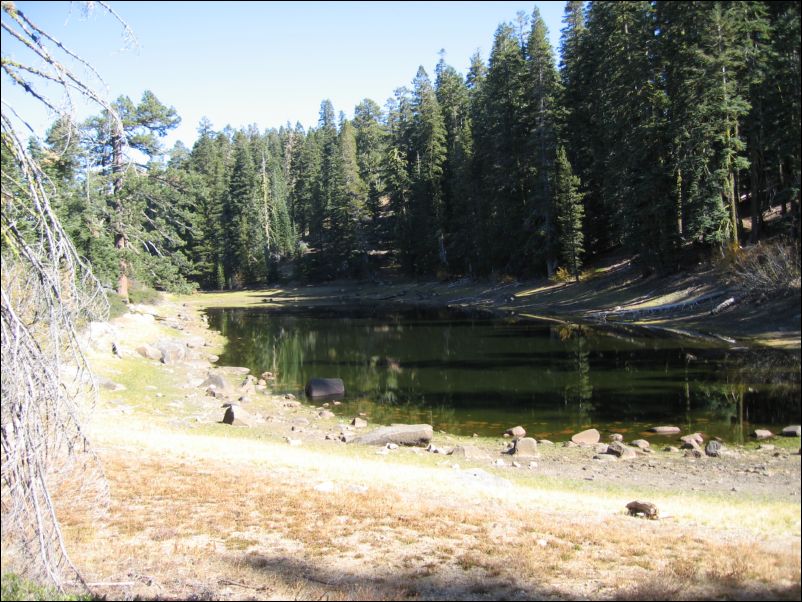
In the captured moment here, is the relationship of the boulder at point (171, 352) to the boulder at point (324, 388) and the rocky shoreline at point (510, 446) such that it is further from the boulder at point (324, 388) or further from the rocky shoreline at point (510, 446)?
the boulder at point (324, 388)

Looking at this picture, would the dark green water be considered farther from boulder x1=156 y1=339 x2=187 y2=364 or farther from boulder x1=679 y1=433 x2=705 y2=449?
boulder x1=156 y1=339 x2=187 y2=364

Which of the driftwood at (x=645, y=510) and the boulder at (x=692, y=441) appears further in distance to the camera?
the boulder at (x=692, y=441)

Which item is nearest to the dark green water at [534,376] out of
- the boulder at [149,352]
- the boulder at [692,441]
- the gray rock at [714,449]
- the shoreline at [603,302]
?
the shoreline at [603,302]

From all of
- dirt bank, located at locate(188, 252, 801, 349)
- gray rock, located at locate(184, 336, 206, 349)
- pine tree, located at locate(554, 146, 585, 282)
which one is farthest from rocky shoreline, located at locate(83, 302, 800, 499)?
pine tree, located at locate(554, 146, 585, 282)

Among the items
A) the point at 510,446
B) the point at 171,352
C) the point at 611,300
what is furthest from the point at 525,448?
the point at 611,300

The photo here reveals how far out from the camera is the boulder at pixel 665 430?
16.7m

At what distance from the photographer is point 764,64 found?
334 inches

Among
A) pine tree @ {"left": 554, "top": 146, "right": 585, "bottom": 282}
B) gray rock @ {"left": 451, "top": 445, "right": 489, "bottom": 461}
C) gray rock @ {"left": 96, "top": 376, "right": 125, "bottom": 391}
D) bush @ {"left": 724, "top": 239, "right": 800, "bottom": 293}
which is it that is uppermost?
pine tree @ {"left": 554, "top": 146, "right": 585, "bottom": 282}

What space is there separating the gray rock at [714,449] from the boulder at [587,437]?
2.80 metres

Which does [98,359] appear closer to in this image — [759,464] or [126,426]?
[126,426]

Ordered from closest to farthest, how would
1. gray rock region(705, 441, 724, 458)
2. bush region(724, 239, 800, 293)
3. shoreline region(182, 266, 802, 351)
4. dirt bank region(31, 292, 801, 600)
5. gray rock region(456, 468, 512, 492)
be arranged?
bush region(724, 239, 800, 293) → dirt bank region(31, 292, 801, 600) → shoreline region(182, 266, 802, 351) → gray rock region(456, 468, 512, 492) → gray rock region(705, 441, 724, 458)

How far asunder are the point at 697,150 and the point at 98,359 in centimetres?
2401

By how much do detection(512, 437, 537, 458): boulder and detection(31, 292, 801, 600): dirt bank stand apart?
24 centimetres

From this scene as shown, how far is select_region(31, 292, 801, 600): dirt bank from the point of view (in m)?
Result: 6.65
